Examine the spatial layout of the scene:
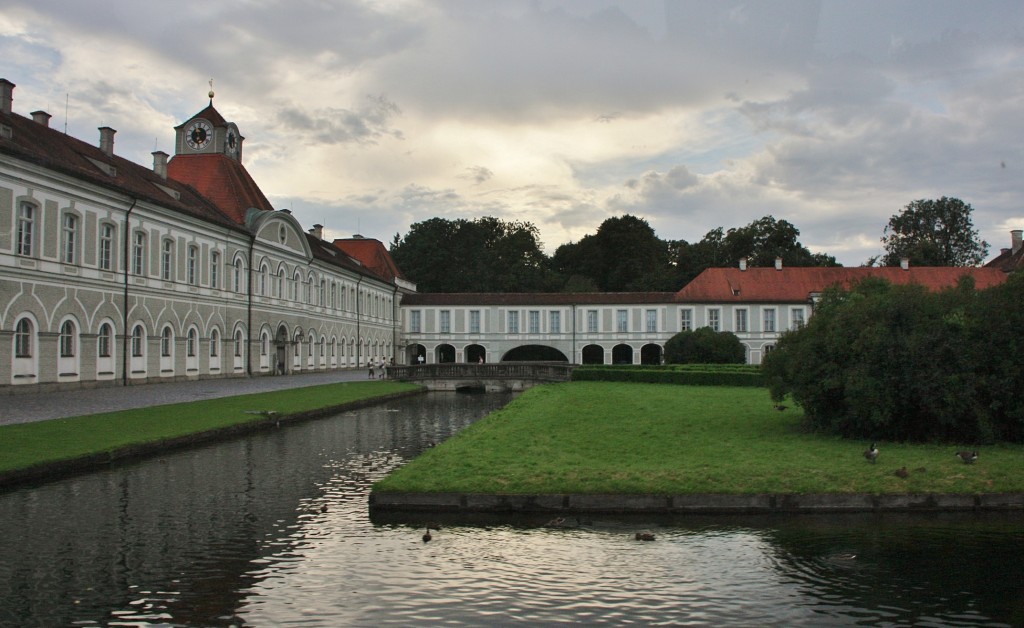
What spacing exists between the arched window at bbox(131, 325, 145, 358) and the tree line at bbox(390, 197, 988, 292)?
→ 53187mm

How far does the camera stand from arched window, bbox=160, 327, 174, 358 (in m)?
38.1

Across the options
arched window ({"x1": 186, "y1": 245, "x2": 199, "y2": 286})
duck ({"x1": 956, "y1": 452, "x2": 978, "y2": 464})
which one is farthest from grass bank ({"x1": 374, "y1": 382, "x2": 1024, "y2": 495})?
arched window ({"x1": 186, "y1": 245, "x2": 199, "y2": 286})

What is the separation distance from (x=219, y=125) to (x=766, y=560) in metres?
52.0

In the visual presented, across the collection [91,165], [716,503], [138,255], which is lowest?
[716,503]

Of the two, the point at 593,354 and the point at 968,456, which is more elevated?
the point at 593,354

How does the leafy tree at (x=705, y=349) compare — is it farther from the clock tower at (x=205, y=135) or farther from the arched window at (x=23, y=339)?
the arched window at (x=23, y=339)

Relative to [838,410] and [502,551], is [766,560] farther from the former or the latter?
[838,410]

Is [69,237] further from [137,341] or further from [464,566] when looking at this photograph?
[464,566]

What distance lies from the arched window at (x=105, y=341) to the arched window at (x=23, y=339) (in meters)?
3.57

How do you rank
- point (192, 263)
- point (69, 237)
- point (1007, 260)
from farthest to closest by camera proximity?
point (1007, 260), point (192, 263), point (69, 237)

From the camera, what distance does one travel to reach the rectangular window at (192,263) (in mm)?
41188

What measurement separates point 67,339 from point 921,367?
28937mm

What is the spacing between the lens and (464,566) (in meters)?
8.98

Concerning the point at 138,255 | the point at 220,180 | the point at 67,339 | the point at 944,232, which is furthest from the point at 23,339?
the point at 944,232
